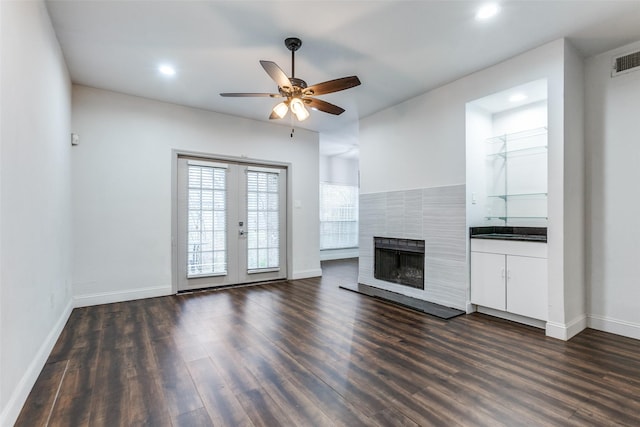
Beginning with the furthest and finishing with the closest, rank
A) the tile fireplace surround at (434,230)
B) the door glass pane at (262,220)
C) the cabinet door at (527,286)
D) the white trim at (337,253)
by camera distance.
→ the white trim at (337,253) < the door glass pane at (262,220) < the tile fireplace surround at (434,230) < the cabinet door at (527,286)

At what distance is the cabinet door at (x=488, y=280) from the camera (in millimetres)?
3471

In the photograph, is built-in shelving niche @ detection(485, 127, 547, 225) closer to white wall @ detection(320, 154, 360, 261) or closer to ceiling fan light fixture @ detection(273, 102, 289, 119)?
ceiling fan light fixture @ detection(273, 102, 289, 119)

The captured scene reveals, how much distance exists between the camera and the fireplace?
434 centimetres

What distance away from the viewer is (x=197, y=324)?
3352mm

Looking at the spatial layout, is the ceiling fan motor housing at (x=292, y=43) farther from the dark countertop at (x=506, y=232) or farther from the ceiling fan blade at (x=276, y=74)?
the dark countertop at (x=506, y=232)

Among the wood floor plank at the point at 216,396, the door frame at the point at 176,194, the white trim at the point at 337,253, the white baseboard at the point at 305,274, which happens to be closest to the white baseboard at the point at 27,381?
the wood floor plank at the point at 216,396

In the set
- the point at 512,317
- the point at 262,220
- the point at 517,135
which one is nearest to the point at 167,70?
the point at 262,220

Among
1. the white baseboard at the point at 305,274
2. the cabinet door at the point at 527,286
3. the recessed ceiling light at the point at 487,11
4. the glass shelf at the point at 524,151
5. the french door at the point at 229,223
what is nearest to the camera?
the recessed ceiling light at the point at 487,11

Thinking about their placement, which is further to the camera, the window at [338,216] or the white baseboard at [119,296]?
the window at [338,216]

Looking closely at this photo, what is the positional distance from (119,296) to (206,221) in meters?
1.58

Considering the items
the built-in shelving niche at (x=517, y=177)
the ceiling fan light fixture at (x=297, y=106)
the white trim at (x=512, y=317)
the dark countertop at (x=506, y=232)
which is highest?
the ceiling fan light fixture at (x=297, y=106)

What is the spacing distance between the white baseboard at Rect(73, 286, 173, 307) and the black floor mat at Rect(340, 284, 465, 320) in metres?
2.82

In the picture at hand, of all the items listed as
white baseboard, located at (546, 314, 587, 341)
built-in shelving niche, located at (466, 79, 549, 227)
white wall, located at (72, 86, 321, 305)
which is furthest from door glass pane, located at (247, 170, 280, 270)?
white baseboard, located at (546, 314, 587, 341)

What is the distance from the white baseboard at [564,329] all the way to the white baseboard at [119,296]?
4846mm
